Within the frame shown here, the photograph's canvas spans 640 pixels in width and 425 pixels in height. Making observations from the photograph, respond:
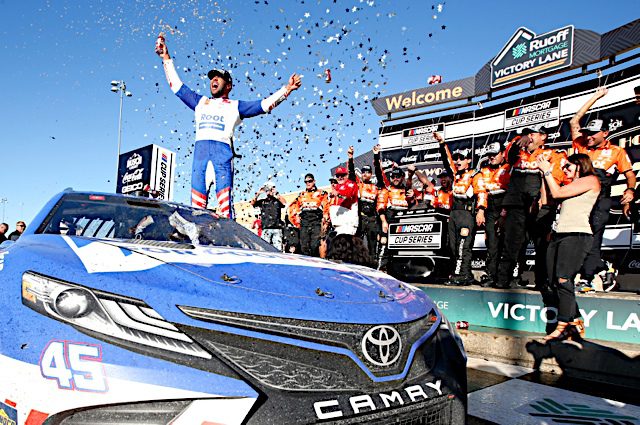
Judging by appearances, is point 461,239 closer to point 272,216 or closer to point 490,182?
point 490,182

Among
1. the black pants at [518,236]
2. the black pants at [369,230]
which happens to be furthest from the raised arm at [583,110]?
the black pants at [369,230]

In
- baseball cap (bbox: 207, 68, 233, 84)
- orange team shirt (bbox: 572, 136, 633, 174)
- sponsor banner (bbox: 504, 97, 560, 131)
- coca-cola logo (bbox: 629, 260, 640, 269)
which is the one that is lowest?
coca-cola logo (bbox: 629, 260, 640, 269)

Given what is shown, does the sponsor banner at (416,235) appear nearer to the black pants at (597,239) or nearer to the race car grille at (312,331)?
the black pants at (597,239)

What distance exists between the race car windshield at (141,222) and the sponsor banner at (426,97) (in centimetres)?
2088

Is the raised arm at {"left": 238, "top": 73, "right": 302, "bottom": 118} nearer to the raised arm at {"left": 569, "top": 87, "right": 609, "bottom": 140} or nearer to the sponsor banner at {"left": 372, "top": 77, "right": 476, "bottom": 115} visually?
the raised arm at {"left": 569, "top": 87, "right": 609, "bottom": 140}

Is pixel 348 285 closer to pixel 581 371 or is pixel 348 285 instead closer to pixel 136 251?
pixel 136 251

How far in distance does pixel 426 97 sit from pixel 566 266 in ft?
68.8

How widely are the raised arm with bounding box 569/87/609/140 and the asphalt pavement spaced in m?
3.18

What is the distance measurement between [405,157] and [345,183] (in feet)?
54.1

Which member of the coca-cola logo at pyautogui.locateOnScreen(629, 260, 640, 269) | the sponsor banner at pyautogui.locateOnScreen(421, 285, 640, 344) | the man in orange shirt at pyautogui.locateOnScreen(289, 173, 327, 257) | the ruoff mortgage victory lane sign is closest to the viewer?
the sponsor banner at pyautogui.locateOnScreen(421, 285, 640, 344)

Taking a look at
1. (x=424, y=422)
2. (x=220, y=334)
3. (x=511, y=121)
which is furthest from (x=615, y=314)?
(x=511, y=121)

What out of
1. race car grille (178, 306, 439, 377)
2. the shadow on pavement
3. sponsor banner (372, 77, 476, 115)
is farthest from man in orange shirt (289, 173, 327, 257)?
sponsor banner (372, 77, 476, 115)

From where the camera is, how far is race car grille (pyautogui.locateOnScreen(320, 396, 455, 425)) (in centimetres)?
141

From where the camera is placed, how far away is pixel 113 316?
1.35 metres
